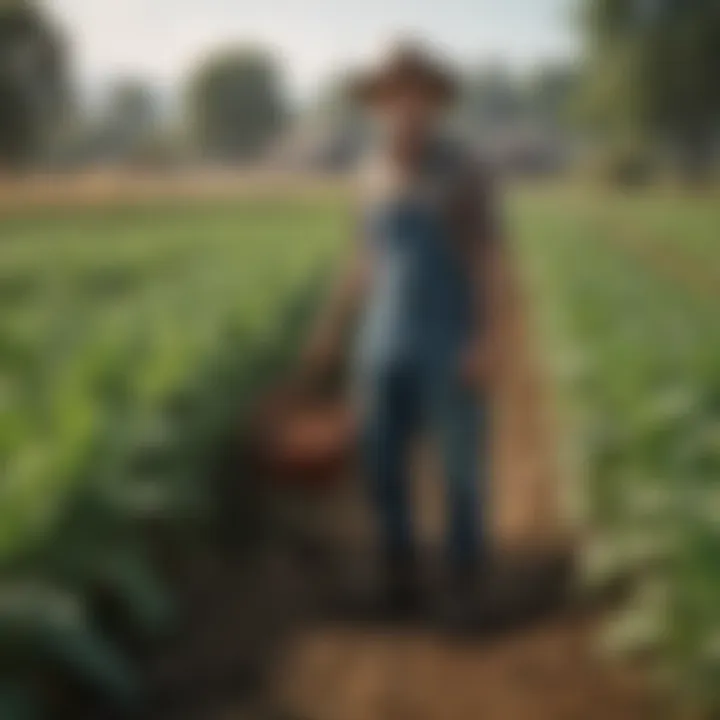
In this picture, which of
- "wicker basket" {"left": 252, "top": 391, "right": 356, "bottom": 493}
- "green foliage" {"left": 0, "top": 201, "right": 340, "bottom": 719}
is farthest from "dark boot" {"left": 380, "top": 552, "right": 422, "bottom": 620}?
"green foliage" {"left": 0, "top": 201, "right": 340, "bottom": 719}

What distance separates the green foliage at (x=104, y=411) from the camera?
1813mm

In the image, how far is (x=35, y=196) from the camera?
1987 mm

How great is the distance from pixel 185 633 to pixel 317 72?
31.8 inches

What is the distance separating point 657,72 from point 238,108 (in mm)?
511

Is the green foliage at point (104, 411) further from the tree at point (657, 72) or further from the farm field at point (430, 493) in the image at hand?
the tree at point (657, 72)

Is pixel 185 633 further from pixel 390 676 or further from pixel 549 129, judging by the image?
pixel 549 129

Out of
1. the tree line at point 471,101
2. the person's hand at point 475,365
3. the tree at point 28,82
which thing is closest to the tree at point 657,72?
the tree line at point 471,101

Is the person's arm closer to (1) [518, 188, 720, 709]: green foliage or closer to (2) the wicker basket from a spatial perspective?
(2) the wicker basket

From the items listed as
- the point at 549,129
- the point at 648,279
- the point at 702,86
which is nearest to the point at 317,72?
the point at 549,129

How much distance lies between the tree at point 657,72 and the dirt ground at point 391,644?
66 cm

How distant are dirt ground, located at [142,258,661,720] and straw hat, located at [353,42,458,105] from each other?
2.17 feet

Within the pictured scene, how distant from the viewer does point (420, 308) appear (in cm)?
206

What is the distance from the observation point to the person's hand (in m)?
2.09

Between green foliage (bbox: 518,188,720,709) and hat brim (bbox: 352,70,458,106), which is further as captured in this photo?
hat brim (bbox: 352,70,458,106)
